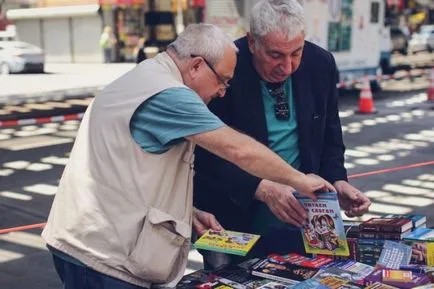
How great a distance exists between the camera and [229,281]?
2.82m

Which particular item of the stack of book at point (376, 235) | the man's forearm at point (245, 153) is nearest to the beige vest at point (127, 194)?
the man's forearm at point (245, 153)

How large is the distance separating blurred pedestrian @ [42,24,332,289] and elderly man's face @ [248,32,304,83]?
0.35 metres

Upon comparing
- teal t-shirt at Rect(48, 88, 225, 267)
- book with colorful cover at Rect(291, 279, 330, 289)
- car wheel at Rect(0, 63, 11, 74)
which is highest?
teal t-shirt at Rect(48, 88, 225, 267)

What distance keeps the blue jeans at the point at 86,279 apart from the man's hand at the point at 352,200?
1126mm

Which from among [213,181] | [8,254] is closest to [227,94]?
[213,181]

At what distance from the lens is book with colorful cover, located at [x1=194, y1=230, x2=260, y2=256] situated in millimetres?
2797

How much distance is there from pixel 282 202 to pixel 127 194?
2.41 ft

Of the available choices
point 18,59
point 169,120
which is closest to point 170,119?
point 169,120

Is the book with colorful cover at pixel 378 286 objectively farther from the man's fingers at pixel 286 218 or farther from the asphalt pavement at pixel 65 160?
the asphalt pavement at pixel 65 160

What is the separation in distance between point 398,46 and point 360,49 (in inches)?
784

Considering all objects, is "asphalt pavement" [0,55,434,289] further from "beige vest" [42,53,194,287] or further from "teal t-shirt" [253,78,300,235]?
"beige vest" [42,53,194,287]

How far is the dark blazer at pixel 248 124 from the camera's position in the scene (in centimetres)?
320

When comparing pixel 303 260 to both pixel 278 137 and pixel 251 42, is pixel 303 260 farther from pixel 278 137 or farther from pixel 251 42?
pixel 251 42

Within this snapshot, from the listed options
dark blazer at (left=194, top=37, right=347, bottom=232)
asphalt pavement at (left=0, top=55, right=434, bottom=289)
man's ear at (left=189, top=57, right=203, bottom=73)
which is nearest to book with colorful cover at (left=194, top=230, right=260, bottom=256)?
dark blazer at (left=194, top=37, right=347, bottom=232)
